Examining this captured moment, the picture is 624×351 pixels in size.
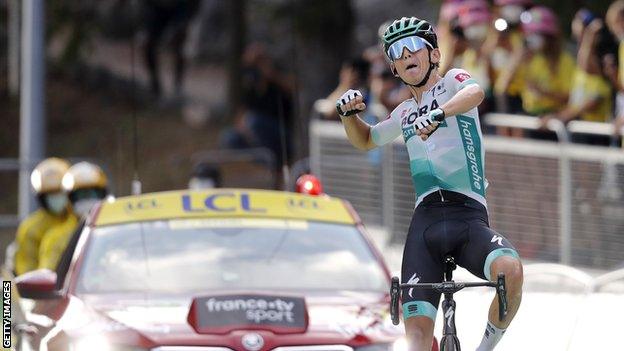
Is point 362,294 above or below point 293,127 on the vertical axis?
below

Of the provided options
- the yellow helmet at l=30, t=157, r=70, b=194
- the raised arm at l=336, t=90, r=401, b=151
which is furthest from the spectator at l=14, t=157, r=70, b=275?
the raised arm at l=336, t=90, r=401, b=151

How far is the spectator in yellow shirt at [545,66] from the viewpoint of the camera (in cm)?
1642

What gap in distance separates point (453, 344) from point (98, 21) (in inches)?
853

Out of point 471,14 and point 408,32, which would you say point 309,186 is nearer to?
point 408,32

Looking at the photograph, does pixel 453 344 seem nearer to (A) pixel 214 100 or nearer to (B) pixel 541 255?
(B) pixel 541 255

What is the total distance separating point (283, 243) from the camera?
11555 millimetres

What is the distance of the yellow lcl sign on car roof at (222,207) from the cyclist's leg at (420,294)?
88.6 inches

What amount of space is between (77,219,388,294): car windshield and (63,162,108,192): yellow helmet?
147 inches

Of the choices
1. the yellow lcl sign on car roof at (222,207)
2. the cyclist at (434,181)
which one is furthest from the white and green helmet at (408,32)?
the yellow lcl sign on car roof at (222,207)

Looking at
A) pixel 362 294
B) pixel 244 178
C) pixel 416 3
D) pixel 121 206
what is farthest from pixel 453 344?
pixel 416 3

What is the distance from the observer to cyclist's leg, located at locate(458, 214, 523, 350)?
930 centimetres

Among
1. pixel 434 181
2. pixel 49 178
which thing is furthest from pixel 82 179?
pixel 434 181

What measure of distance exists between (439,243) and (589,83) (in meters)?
6.72

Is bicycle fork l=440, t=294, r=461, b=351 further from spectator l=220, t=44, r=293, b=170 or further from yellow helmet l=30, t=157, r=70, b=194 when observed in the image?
spectator l=220, t=44, r=293, b=170
